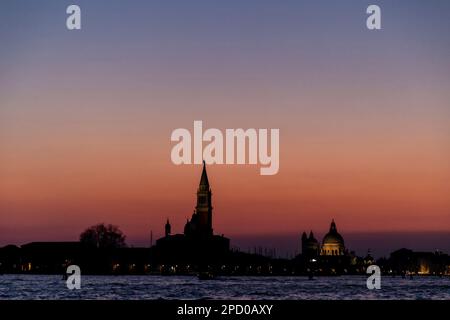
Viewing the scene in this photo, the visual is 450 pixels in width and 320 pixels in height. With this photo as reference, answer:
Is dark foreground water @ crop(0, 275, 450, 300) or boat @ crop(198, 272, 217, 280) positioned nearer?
dark foreground water @ crop(0, 275, 450, 300)

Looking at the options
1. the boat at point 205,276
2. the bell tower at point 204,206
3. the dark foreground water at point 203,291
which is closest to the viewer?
the dark foreground water at point 203,291

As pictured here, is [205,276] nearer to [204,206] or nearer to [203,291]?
[204,206]

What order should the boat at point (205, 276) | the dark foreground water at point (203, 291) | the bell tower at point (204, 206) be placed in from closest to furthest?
the dark foreground water at point (203, 291)
the boat at point (205, 276)
the bell tower at point (204, 206)

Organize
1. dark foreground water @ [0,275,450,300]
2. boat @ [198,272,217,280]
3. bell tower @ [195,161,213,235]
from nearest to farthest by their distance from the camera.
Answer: dark foreground water @ [0,275,450,300] → boat @ [198,272,217,280] → bell tower @ [195,161,213,235]

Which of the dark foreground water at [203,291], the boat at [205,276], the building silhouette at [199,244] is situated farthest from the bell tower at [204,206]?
the dark foreground water at [203,291]

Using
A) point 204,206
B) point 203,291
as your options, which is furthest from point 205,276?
point 203,291

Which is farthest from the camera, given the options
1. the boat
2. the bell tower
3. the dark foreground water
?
the bell tower

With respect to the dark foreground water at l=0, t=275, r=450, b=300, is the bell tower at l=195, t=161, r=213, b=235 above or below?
above

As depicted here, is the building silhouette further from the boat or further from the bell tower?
the boat

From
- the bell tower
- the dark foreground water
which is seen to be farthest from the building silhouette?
the dark foreground water

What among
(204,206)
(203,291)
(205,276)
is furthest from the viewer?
(204,206)

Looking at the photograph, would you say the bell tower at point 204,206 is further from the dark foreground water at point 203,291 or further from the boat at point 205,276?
the dark foreground water at point 203,291
